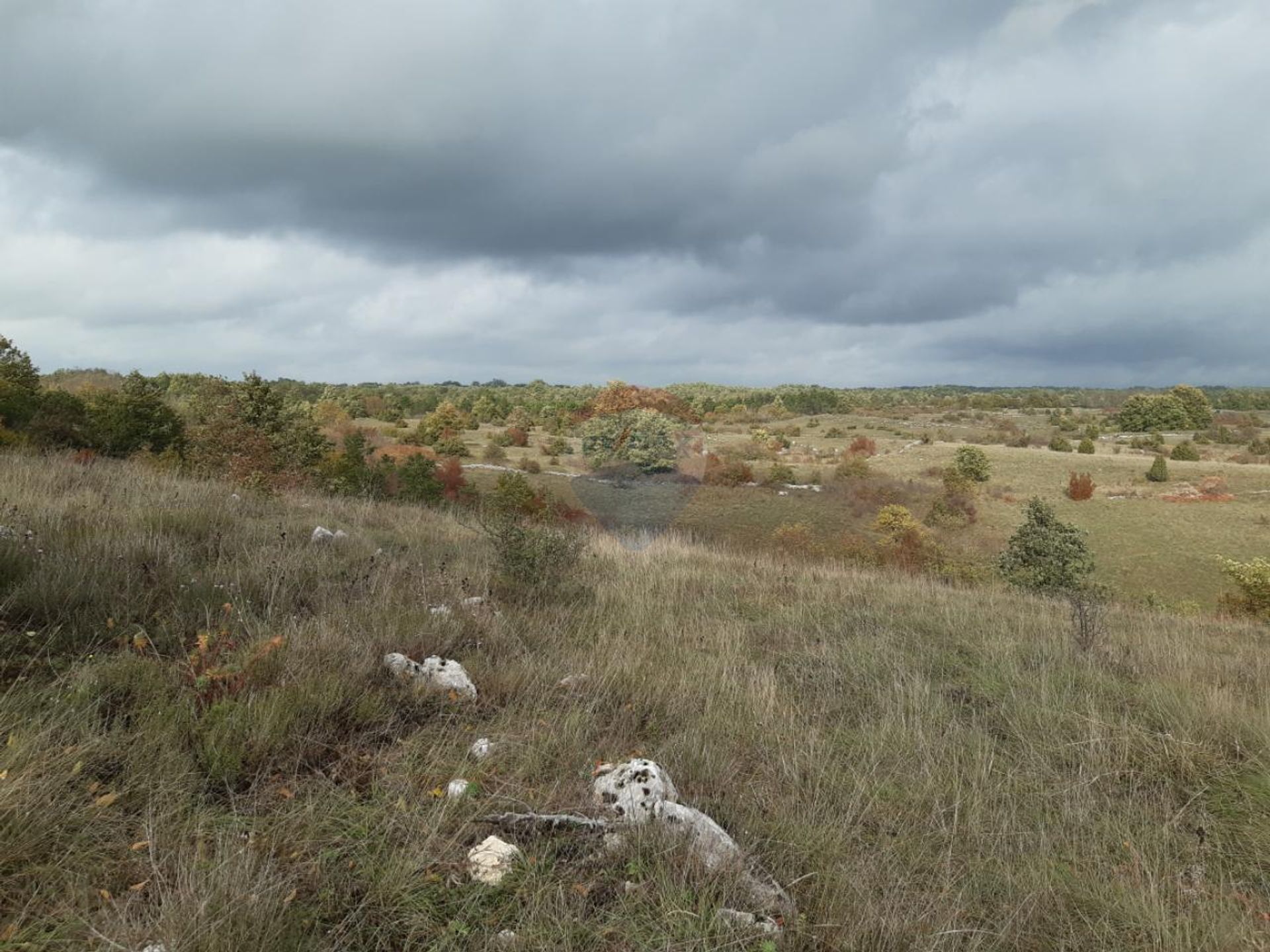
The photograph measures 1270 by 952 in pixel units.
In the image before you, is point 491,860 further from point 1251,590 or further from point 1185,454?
point 1185,454

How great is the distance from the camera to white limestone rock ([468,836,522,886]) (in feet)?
7.04

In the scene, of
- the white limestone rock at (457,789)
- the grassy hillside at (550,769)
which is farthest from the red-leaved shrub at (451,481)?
the white limestone rock at (457,789)

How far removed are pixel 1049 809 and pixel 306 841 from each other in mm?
3112

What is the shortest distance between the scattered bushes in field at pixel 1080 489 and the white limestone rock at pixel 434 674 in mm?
43646

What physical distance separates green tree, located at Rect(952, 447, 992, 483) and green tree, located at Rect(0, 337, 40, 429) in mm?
43639

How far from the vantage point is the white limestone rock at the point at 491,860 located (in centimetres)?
214

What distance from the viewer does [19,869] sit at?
6.09 feet

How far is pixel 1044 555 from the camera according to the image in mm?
19500

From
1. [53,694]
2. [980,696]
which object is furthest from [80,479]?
[980,696]

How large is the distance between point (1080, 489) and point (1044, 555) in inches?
941

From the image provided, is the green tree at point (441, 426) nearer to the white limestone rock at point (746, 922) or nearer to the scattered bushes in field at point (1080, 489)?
the scattered bushes in field at point (1080, 489)

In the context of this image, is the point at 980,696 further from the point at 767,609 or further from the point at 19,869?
the point at 19,869

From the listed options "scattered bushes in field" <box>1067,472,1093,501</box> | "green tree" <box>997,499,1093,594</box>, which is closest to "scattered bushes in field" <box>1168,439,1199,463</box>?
"scattered bushes in field" <box>1067,472,1093,501</box>

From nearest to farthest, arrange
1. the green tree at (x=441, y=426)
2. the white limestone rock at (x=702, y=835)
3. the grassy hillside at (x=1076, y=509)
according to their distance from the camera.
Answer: the white limestone rock at (x=702, y=835) → the grassy hillside at (x=1076, y=509) → the green tree at (x=441, y=426)
